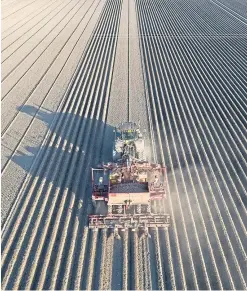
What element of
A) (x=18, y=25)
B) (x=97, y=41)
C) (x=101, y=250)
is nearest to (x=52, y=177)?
(x=101, y=250)

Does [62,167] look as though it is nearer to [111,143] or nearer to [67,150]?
[67,150]

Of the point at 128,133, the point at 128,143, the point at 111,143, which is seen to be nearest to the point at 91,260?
the point at 128,143

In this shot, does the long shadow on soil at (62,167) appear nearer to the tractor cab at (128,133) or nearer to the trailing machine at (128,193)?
the trailing machine at (128,193)

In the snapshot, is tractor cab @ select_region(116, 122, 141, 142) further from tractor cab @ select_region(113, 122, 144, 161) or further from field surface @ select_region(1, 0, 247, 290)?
field surface @ select_region(1, 0, 247, 290)

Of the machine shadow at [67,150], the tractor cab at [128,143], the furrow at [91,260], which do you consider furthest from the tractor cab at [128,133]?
the furrow at [91,260]

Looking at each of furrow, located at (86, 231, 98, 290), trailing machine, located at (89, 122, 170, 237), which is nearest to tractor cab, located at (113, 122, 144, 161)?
trailing machine, located at (89, 122, 170, 237)

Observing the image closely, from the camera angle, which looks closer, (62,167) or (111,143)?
(62,167)
